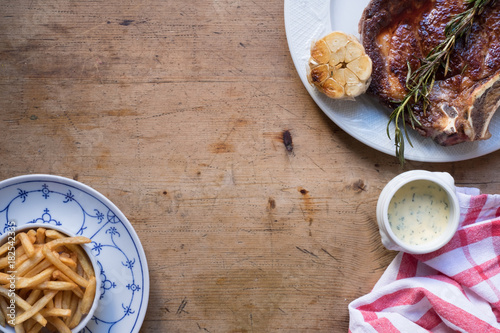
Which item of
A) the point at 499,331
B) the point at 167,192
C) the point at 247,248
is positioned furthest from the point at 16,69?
the point at 499,331

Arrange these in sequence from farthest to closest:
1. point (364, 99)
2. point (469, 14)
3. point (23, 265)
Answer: point (364, 99)
point (469, 14)
point (23, 265)

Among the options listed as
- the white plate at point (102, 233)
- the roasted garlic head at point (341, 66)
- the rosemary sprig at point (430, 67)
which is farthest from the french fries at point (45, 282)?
the rosemary sprig at point (430, 67)

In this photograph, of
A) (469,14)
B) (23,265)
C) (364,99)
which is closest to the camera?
(23,265)

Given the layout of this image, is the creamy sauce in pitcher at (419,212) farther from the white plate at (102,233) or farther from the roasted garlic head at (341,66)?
the white plate at (102,233)

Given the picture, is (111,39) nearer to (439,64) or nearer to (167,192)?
(167,192)

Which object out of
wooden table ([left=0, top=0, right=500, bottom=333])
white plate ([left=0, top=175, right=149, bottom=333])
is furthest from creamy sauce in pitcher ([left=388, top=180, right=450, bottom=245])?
white plate ([left=0, top=175, right=149, bottom=333])
